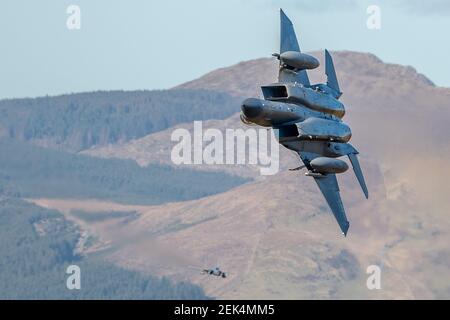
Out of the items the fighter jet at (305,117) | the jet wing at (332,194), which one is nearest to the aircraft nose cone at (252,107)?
the fighter jet at (305,117)

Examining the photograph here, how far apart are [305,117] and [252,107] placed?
5.24m

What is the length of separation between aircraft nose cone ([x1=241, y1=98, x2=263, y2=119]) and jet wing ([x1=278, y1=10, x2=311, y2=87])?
21.2 ft

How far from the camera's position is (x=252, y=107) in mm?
82500

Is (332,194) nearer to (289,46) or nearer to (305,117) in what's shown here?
(305,117)

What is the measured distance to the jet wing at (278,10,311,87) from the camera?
89750mm

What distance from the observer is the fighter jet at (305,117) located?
279 ft

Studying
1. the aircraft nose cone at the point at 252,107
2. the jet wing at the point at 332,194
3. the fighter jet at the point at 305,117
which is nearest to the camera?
the aircraft nose cone at the point at 252,107

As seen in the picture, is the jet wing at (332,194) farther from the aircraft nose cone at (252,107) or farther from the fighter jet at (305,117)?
the aircraft nose cone at (252,107)

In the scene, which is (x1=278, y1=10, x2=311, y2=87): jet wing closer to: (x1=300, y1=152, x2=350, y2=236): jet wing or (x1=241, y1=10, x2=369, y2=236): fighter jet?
(x1=241, y1=10, x2=369, y2=236): fighter jet

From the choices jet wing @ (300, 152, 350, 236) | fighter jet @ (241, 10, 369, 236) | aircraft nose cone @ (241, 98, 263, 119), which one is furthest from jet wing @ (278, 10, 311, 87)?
aircraft nose cone @ (241, 98, 263, 119)
